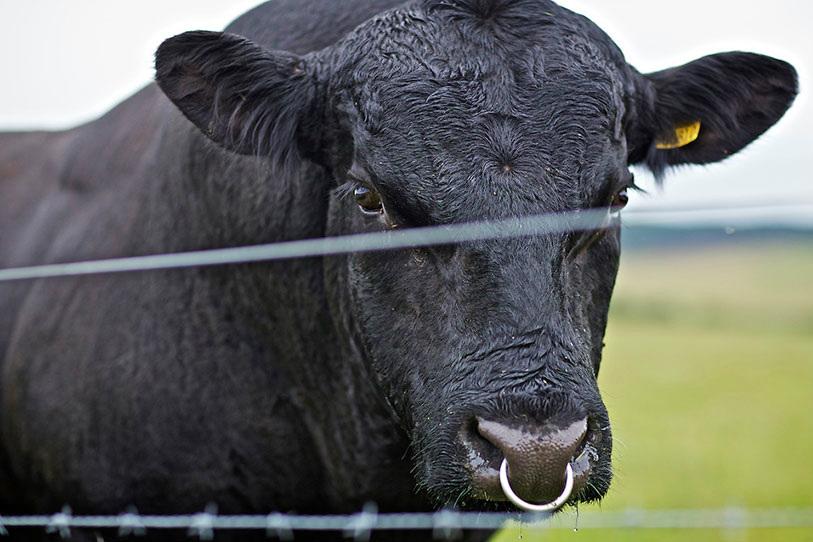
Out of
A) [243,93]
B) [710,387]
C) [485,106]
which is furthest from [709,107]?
[710,387]

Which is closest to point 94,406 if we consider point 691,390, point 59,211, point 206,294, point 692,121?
point 206,294

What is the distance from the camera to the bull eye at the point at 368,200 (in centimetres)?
313

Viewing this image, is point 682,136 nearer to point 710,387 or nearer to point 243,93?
point 243,93

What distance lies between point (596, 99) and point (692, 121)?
68 centimetres

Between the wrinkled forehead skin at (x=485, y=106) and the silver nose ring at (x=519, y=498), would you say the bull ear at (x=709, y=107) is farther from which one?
the silver nose ring at (x=519, y=498)

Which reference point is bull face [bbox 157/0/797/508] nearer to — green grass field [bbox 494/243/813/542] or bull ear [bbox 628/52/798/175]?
bull ear [bbox 628/52/798/175]

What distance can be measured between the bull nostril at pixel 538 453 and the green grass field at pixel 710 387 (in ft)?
1.36

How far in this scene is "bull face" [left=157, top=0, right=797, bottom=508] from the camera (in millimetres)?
2635

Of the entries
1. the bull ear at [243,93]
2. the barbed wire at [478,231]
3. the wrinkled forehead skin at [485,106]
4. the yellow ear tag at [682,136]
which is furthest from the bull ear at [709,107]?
the bull ear at [243,93]

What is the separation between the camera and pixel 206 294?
3898mm

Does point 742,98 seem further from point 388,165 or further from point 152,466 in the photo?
point 152,466

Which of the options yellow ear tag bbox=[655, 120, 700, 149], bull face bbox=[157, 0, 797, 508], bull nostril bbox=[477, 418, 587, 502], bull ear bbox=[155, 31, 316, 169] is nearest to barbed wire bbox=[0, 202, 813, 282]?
bull face bbox=[157, 0, 797, 508]

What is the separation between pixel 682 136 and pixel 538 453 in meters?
1.57

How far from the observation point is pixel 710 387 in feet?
66.9
